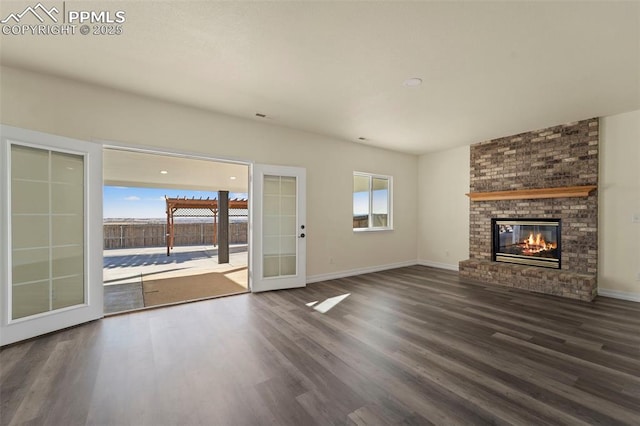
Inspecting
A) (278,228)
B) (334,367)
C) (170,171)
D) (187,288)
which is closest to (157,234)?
(170,171)

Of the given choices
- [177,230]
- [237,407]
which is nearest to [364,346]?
[237,407]

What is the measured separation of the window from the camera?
20.6ft

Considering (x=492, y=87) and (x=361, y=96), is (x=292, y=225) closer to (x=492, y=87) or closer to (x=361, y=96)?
(x=361, y=96)

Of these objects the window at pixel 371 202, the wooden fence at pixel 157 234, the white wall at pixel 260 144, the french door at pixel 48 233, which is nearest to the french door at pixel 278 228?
the white wall at pixel 260 144

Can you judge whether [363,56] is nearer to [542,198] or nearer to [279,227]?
[279,227]

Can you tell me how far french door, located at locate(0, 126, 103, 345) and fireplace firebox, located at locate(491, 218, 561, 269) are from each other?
6.70 meters

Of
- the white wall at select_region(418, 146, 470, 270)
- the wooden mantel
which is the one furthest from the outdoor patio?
the wooden mantel

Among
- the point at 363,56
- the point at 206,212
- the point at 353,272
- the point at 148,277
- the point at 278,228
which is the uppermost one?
the point at 363,56

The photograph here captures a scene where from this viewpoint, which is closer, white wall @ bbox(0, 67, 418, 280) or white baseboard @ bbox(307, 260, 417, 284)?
white wall @ bbox(0, 67, 418, 280)

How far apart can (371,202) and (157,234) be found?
1068 cm

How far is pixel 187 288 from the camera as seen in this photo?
4.88 m

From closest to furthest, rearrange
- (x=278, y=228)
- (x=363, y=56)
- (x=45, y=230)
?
(x=363, y=56)
(x=45, y=230)
(x=278, y=228)

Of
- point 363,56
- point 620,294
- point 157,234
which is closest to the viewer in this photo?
point 363,56

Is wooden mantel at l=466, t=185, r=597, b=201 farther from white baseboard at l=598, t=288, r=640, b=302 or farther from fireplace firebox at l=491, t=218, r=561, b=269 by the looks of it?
white baseboard at l=598, t=288, r=640, b=302
